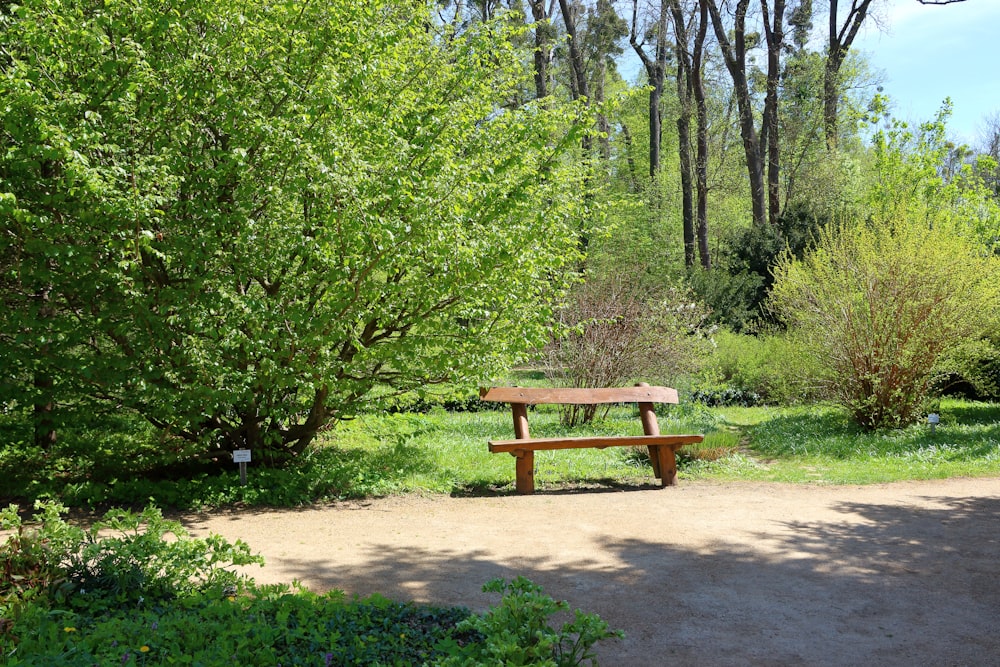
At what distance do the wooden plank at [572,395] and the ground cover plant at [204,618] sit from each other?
402cm

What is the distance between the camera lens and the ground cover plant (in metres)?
3.11

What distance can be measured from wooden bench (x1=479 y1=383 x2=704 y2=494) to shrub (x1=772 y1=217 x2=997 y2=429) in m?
3.87

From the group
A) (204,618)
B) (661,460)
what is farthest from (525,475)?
(204,618)

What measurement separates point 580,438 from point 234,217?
12.0ft

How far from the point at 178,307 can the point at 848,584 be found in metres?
5.03

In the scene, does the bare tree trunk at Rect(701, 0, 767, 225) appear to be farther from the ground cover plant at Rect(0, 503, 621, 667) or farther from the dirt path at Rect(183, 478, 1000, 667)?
the ground cover plant at Rect(0, 503, 621, 667)

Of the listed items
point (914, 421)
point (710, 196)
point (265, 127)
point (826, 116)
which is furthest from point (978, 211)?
point (265, 127)

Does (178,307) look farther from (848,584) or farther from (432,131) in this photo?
(848,584)

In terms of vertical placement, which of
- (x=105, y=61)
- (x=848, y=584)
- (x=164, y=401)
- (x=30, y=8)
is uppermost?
(x=30, y=8)

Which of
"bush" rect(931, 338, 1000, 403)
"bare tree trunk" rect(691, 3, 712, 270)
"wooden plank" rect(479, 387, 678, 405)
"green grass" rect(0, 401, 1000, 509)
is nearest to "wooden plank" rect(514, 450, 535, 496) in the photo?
"green grass" rect(0, 401, 1000, 509)

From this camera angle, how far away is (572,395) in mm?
8484

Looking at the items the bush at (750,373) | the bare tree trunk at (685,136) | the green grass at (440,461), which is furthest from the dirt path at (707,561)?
the bare tree trunk at (685,136)

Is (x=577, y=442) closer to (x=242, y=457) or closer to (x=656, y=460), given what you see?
(x=656, y=460)

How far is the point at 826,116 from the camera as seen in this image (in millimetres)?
24734
